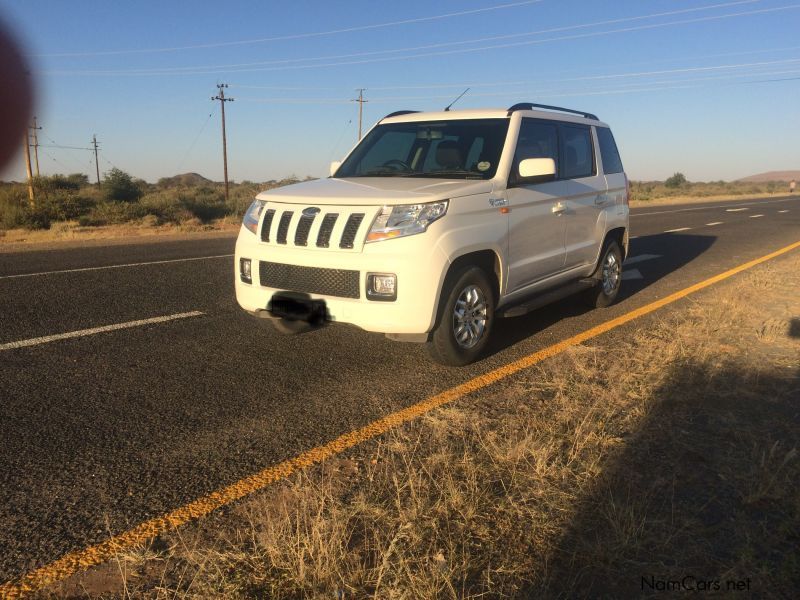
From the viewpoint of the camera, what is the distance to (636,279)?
30.1ft

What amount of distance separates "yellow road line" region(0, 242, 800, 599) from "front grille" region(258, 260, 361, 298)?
952mm

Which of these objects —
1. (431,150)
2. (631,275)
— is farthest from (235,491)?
(631,275)

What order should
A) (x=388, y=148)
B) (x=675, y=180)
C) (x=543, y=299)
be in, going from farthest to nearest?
(x=675, y=180), (x=388, y=148), (x=543, y=299)

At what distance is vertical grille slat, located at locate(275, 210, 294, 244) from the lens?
471 centimetres

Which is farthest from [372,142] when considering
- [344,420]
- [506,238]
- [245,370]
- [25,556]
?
[25,556]

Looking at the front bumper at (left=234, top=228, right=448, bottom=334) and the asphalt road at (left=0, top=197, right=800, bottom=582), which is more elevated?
the front bumper at (left=234, top=228, right=448, bottom=334)

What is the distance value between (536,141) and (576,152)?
2.98 feet

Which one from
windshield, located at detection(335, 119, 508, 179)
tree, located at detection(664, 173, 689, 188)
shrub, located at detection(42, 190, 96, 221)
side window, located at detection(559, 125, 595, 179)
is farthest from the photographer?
tree, located at detection(664, 173, 689, 188)

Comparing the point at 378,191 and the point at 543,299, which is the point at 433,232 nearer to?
the point at 378,191

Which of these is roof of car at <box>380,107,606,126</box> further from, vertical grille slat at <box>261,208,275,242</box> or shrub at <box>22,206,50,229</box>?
shrub at <box>22,206,50,229</box>

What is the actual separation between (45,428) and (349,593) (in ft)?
7.63

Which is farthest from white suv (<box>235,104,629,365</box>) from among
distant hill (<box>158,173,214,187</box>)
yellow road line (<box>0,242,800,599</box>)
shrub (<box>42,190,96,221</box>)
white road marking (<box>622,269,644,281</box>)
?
distant hill (<box>158,173,214,187</box>)

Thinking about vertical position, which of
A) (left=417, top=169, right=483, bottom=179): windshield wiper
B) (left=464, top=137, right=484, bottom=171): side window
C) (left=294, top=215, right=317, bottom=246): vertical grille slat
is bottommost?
(left=294, top=215, right=317, bottom=246): vertical grille slat

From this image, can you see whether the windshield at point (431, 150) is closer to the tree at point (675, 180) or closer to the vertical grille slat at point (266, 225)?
the vertical grille slat at point (266, 225)
